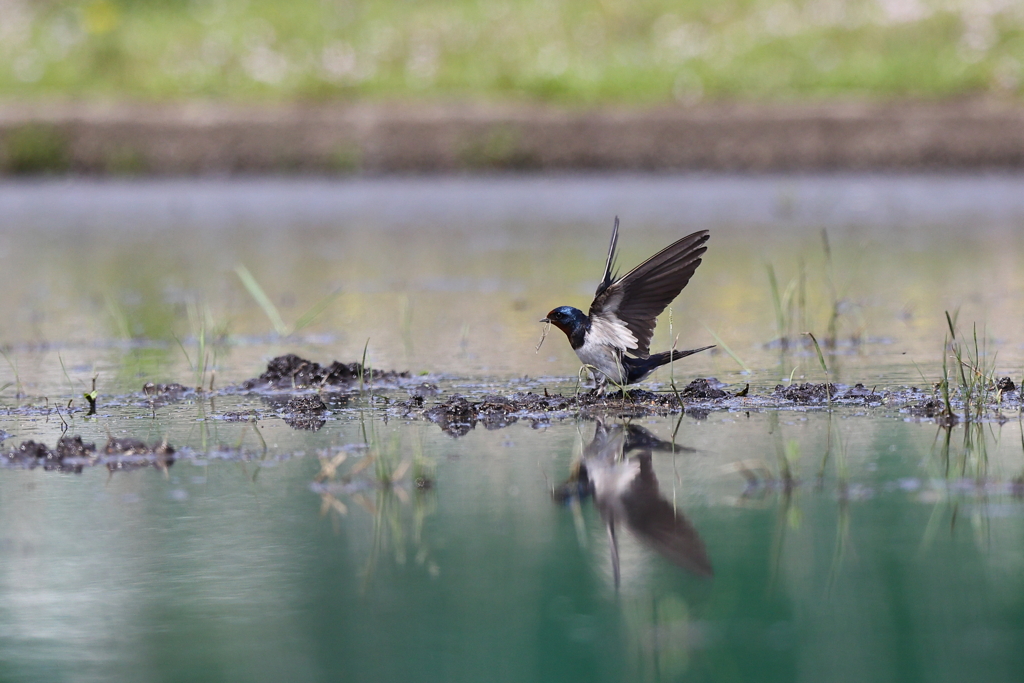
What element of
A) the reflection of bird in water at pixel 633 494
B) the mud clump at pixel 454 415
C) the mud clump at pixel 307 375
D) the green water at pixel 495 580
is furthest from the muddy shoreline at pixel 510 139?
the green water at pixel 495 580

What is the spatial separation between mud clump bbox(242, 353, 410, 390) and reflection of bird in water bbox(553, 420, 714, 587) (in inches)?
42.3

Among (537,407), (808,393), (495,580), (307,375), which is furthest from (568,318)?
(495,580)

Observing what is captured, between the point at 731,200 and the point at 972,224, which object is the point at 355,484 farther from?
the point at 731,200

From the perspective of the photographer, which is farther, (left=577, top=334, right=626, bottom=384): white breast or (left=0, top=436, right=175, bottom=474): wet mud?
(left=577, top=334, right=626, bottom=384): white breast

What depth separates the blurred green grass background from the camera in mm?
13188

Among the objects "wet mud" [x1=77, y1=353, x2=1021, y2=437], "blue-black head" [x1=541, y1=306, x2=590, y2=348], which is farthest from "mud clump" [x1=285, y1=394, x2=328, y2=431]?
"blue-black head" [x1=541, y1=306, x2=590, y2=348]

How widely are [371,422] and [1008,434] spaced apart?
5.53 feet

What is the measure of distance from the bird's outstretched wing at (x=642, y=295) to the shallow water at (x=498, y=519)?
0.31 metres

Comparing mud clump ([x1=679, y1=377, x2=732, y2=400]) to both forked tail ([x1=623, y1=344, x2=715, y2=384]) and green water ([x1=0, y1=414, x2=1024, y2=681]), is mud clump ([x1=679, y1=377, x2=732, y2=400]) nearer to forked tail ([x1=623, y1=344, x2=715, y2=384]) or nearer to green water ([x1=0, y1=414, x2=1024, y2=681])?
forked tail ([x1=623, y1=344, x2=715, y2=384])

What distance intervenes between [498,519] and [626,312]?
137cm

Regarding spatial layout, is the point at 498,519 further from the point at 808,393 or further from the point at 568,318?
the point at 808,393

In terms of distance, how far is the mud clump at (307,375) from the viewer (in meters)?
4.67

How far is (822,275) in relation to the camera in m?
7.41

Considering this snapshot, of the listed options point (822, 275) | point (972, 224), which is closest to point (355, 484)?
point (822, 275)
